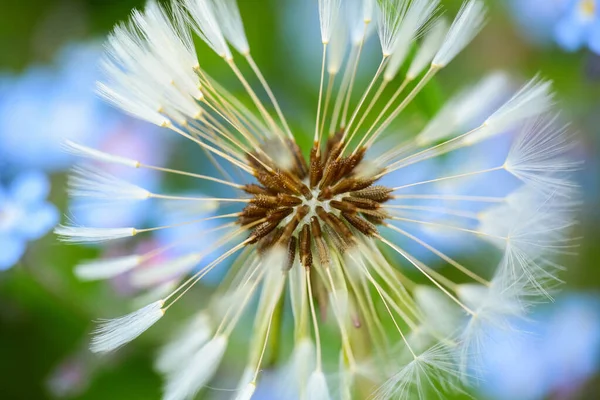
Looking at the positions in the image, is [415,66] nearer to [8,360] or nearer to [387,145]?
[387,145]

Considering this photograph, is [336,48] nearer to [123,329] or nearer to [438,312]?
[438,312]

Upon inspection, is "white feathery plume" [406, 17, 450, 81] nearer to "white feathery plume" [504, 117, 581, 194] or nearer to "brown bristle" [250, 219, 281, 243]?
A: "white feathery plume" [504, 117, 581, 194]

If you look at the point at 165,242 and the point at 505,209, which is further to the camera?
the point at 165,242

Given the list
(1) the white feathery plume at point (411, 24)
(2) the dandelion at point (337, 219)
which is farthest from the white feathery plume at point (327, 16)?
(1) the white feathery plume at point (411, 24)

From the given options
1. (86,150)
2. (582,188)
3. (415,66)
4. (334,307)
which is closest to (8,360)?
(86,150)

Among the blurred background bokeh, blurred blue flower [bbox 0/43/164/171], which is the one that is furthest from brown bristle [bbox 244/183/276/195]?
blurred blue flower [bbox 0/43/164/171]

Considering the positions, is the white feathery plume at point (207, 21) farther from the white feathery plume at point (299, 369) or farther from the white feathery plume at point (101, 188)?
the white feathery plume at point (299, 369)
